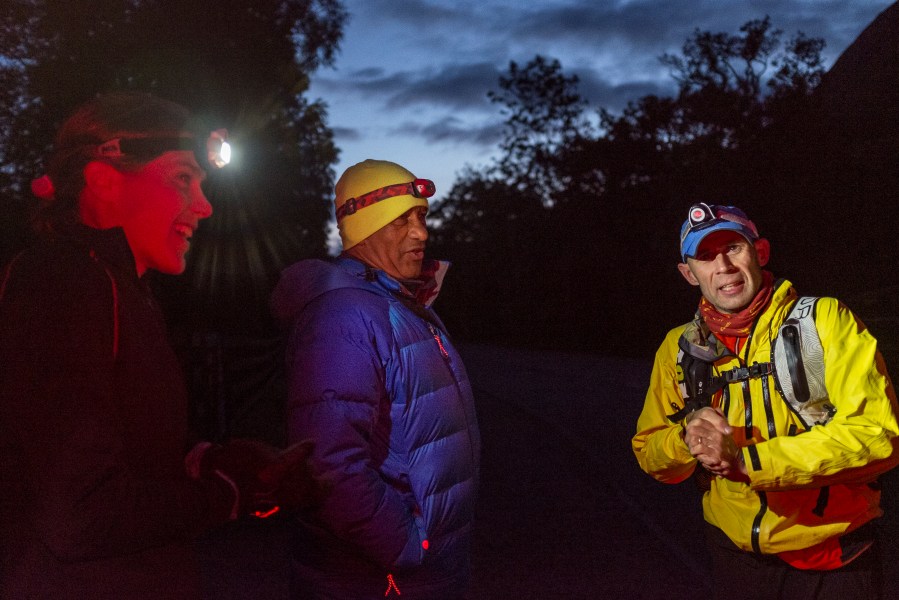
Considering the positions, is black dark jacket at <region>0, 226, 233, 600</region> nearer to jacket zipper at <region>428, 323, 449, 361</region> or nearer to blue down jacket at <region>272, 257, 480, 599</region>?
blue down jacket at <region>272, 257, 480, 599</region>

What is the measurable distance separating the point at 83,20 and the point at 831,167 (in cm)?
2143

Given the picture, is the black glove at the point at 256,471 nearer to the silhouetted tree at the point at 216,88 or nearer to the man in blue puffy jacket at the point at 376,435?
the man in blue puffy jacket at the point at 376,435

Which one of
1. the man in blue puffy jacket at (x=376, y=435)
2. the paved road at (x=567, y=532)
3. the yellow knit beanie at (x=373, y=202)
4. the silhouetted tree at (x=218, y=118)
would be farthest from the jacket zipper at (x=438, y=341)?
the silhouetted tree at (x=218, y=118)

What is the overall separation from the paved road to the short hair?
164 inches

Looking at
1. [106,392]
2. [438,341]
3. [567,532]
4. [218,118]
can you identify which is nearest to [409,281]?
[438,341]

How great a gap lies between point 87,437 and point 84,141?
695mm

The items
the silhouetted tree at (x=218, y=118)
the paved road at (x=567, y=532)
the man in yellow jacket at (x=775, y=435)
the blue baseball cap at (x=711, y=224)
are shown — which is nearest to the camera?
the man in yellow jacket at (x=775, y=435)

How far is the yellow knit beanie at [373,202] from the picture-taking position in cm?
315

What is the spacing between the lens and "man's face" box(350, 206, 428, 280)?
316 centimetres

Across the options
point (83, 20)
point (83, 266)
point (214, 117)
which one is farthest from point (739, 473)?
point (214, 117)

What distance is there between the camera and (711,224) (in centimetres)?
324

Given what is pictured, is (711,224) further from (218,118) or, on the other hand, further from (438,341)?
(218,118)

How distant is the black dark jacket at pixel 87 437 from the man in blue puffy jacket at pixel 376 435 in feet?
2.41

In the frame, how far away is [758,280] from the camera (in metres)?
3.14
